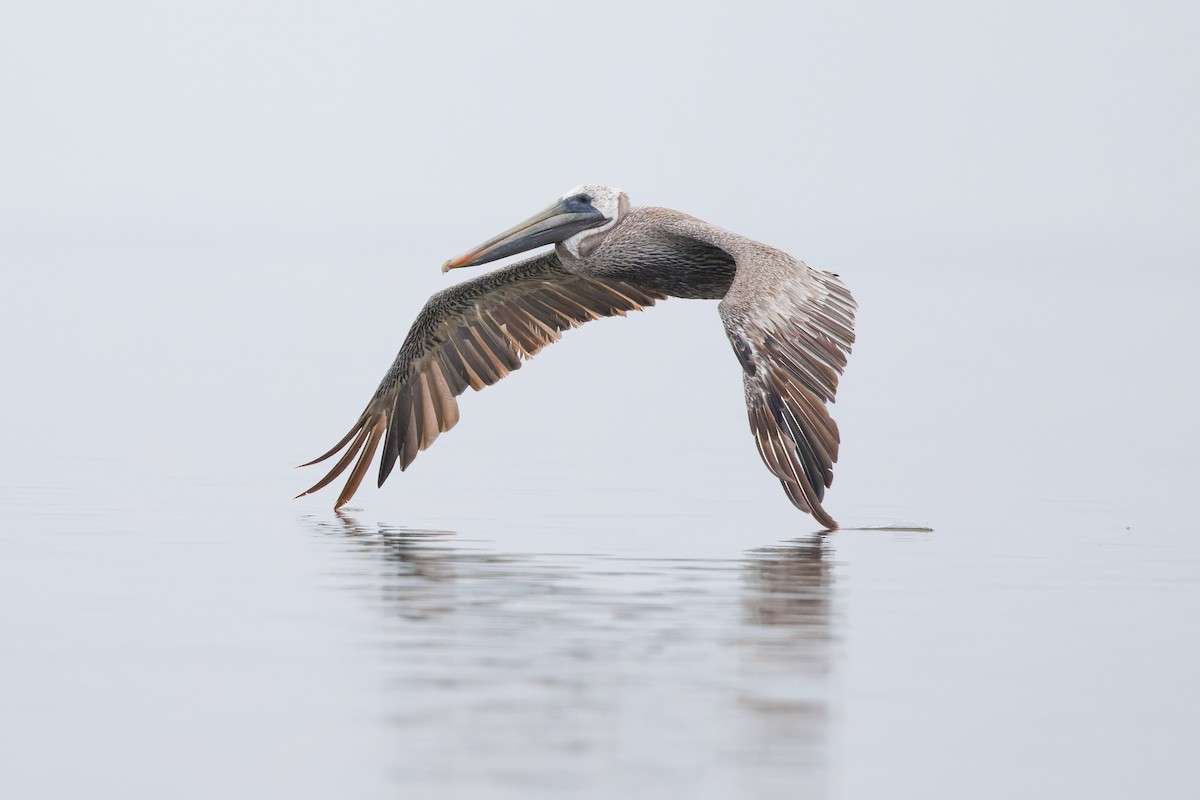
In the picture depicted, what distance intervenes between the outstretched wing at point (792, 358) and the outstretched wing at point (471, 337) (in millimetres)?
2521

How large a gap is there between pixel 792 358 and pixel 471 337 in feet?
12.1

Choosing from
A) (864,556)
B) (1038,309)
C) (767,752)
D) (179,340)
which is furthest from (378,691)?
(1038,309)

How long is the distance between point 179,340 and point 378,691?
22436mm

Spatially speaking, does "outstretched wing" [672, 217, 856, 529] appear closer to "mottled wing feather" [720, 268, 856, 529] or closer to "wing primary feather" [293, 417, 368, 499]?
"mottled wing feather" [720, 268, 856, 529]

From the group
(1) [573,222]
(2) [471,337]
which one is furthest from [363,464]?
(1) [573,222]

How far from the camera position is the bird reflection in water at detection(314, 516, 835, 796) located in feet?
21.7

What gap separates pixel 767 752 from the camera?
6789 mm

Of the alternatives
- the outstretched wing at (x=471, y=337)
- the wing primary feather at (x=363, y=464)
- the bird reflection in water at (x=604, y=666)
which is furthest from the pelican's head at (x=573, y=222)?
the bird reflection in water at (x=604, y=666)

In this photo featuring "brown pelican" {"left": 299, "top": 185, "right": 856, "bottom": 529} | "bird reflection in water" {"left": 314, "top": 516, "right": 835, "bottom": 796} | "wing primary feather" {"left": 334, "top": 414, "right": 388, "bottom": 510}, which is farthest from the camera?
"wing primary feather" {"left": 334, "top": 414, "right": 388, "bottom": 510}

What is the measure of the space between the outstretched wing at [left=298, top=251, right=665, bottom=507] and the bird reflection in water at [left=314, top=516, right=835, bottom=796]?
2700 millimetres

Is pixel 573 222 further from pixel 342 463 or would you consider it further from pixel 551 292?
pixel 342 463

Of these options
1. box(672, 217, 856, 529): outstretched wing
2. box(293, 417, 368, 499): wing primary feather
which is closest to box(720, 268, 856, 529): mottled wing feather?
box(672, 217, 856, 529): outstretched wing

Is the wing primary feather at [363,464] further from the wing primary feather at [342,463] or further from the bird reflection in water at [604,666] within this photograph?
the bird reflection in water at [604,666]

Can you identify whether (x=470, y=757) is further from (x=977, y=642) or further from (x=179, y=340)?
(x=179, y=340)
